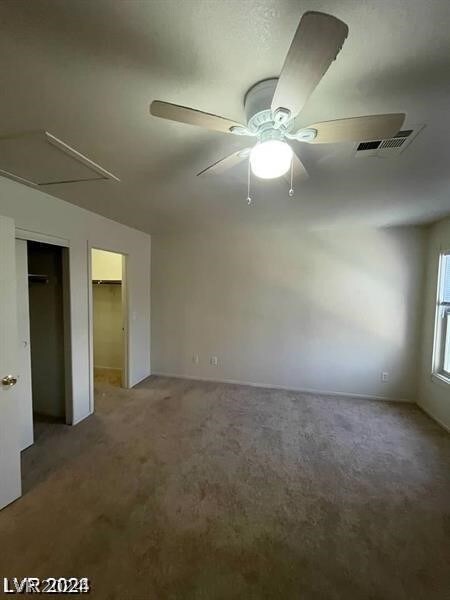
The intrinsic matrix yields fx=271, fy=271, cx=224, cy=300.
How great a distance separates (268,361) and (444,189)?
9.95ft

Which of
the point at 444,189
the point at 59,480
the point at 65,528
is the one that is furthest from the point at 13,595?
the point at 444,189

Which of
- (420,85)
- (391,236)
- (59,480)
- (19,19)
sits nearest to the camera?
(19,19)

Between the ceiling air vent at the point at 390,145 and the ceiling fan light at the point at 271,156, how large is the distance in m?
0.67

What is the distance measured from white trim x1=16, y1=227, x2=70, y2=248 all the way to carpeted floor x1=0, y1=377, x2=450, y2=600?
199 cm

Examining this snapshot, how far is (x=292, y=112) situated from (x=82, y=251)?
279cm

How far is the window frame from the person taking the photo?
132 inches

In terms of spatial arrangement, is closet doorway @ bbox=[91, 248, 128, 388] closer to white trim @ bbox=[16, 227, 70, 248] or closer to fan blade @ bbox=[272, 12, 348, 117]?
white trim @ bbox=[16, 227, 70, 248]

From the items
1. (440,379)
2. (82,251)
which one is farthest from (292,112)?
(440,379)

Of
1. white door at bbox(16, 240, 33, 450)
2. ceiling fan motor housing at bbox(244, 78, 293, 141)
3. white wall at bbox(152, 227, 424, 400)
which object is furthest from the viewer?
white wall at bbox(152, 227, 424, 400)

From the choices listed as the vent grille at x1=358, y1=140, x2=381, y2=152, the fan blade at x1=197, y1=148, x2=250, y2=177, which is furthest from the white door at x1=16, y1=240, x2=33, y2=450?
the vent grille at x1=358, y1=140, x2=381, y2=152

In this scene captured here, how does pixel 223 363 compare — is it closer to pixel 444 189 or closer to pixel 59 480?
pixel 59 480

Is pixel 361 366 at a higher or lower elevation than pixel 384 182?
lower

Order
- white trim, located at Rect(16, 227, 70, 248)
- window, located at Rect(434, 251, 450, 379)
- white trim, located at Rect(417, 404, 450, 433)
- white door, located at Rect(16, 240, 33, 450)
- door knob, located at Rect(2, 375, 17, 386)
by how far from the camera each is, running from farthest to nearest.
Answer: window, located at Rect(434, 251, 450, 379) < white trim, located at Rect(417, 404, 450, 433) < white door, located at Rect(16, 240, 33, 450) < white trim, located at Rect(16, 227, 70, 248) < door knob, located at Rect(2, 375, 17, 386)

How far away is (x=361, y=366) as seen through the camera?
4000 millimetres
